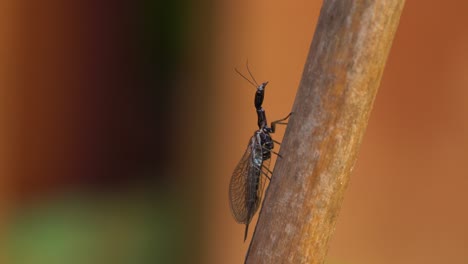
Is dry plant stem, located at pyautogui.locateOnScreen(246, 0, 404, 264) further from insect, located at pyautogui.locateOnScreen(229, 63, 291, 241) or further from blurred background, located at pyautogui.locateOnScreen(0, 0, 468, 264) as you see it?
blurred background, located at pyautogui.locateOnScreen(0, 0, 468, 264)

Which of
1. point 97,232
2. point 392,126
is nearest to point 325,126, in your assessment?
point 392,126

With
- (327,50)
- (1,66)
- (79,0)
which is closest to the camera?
(327,50)

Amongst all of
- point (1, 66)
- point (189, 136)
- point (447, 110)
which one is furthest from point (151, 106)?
point (447, 110)

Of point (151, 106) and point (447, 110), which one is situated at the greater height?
point (447, 110)

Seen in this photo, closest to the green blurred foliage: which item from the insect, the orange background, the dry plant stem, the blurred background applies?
the blurred background

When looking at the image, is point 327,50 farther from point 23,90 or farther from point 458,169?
point 458,169

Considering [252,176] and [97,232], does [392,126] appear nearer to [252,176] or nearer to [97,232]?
[252,176]
